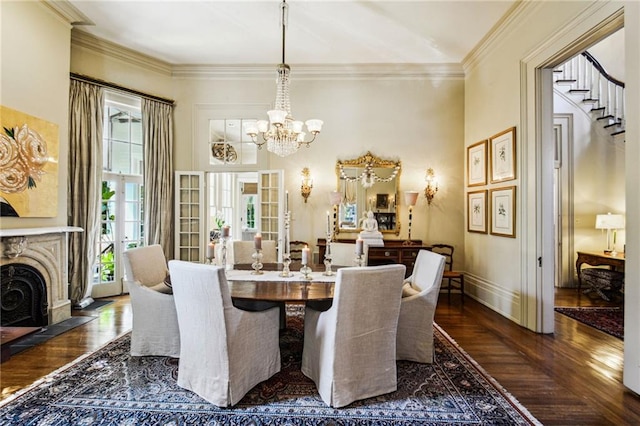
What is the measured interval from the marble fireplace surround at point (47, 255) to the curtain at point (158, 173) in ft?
A: 3.73

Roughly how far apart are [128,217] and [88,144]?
1.13 metres

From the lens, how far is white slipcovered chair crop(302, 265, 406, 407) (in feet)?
6.06

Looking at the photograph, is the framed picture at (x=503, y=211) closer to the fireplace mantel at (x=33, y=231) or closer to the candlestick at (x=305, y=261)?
the candlestick at (x=305, y=261)

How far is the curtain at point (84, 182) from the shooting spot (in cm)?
397

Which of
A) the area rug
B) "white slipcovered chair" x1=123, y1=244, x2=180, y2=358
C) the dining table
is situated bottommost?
the area rug

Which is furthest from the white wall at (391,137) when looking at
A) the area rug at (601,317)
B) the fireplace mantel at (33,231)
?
the fireplace mantel at (33,231)

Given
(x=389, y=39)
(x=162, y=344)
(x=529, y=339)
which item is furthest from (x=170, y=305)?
(x=389, y=39)

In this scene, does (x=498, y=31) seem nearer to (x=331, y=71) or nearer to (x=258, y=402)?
(x=331, y=71)

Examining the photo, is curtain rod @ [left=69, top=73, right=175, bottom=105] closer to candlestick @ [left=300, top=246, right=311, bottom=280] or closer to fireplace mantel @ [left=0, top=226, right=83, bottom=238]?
fireplace mantel @ [left=0, top=226, right=83, bottom=238]

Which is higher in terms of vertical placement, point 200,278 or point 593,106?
point 593,106

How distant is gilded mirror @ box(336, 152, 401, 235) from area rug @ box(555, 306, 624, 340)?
2.38 metres

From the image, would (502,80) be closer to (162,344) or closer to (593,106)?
(593,106)

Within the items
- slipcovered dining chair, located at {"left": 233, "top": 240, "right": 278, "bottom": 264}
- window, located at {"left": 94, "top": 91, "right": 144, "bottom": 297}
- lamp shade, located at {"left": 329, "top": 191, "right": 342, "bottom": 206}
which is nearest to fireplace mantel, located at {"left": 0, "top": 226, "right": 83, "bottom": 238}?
window, located at {"left": 94, "top": 91, "right": 144, "bottom": 297}

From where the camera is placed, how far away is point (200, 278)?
72.6 inches
